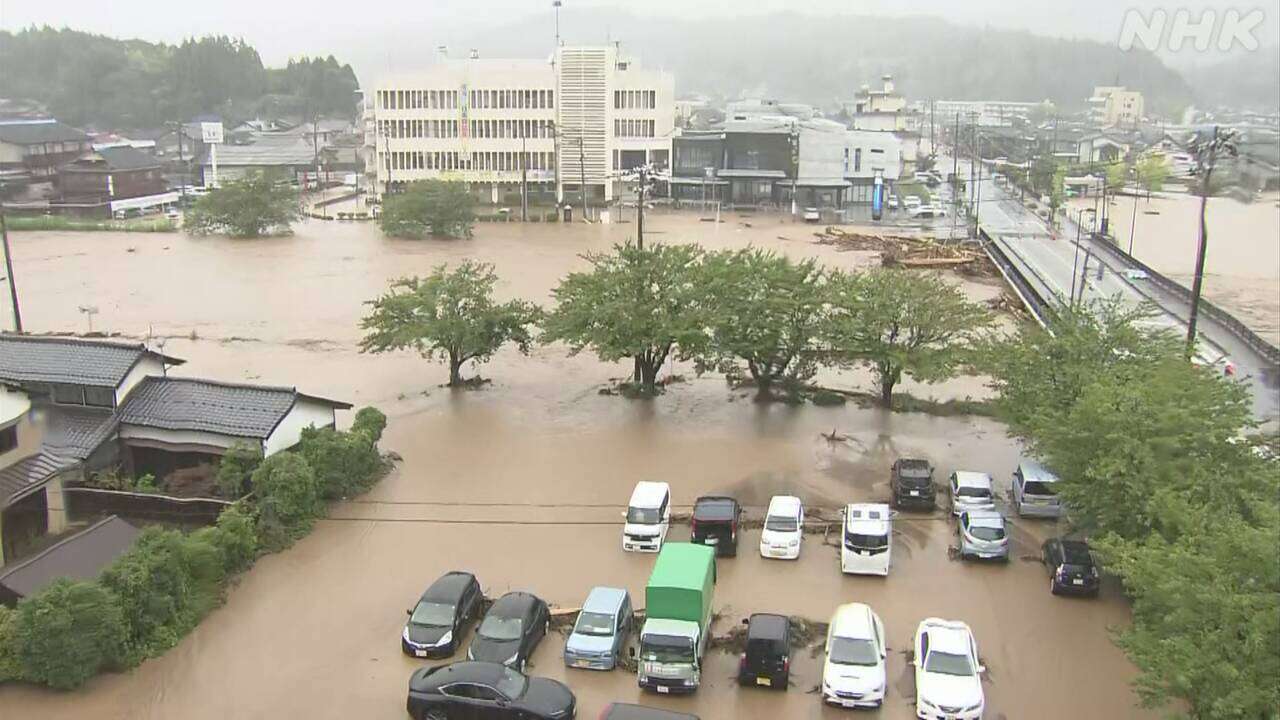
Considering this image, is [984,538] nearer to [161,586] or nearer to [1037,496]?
[1037,496]

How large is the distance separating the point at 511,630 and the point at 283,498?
13.1 ft

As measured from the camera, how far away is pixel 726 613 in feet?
32.6

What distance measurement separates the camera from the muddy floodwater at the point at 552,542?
857cm

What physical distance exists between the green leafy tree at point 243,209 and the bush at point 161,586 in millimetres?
27390

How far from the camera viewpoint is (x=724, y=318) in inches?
621

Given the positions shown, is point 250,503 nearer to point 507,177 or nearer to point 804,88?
point 507,177

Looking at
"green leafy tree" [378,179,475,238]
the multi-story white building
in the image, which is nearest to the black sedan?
"green leafy tree" [378,179,475,238]

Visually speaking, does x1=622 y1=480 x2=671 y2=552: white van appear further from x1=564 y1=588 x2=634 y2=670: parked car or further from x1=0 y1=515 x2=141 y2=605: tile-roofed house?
x1=0 y1=515 x2=141 y2=605: tile-roofed house

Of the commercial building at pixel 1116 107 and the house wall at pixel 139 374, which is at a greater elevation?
the commercial building at pixel 1116 107

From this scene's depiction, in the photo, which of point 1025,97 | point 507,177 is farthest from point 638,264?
point 1025,97

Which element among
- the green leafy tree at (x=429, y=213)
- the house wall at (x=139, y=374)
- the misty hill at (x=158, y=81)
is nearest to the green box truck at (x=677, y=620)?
the house wall at (x=139, y=374)

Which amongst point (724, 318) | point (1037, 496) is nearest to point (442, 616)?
point (1037, 496)

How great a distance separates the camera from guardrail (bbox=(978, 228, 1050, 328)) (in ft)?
72.8

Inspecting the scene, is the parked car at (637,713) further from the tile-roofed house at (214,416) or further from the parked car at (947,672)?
the tile-roofed house at (214,416)
